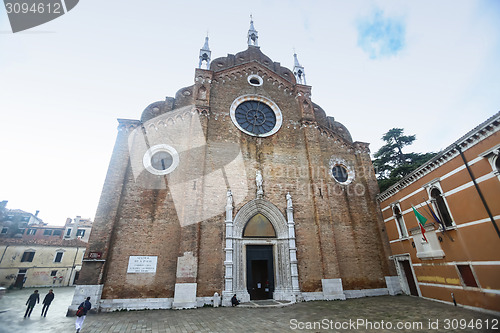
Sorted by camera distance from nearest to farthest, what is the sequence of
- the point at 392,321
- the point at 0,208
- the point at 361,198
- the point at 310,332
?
the point at 0,208, the point at 310,332, the point at 392,321, the point at 361,198

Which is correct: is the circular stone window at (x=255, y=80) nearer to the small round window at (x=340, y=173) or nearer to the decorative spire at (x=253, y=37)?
the decorative spire at (x=253, y=37)

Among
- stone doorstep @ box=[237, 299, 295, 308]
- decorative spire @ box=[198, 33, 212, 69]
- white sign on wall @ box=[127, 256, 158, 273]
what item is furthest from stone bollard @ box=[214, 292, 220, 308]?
decorative spire @ box=[198, 33, 212, 69]

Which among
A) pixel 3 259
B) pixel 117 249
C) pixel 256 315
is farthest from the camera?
pixel 3 259

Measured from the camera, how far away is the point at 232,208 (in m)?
13.0

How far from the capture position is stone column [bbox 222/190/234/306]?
11114mm

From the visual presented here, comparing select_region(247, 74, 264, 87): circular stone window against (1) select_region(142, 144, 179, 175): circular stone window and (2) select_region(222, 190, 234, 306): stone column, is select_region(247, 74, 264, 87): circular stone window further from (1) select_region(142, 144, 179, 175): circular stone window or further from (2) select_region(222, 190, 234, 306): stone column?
(2) select_region(222, 190, 234, 306): stone column

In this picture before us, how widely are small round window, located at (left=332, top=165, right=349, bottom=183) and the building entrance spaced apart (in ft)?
22.8

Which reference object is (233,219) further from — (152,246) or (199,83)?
(199,83)

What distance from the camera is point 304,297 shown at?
12.0m

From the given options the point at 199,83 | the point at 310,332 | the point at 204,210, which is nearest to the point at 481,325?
the point at 310,332

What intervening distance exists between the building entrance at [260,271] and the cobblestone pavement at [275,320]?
2.14 meters

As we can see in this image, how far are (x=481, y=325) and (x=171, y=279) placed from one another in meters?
12.2

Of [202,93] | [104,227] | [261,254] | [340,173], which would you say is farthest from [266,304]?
[202,93]

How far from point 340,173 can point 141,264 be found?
13916mm
